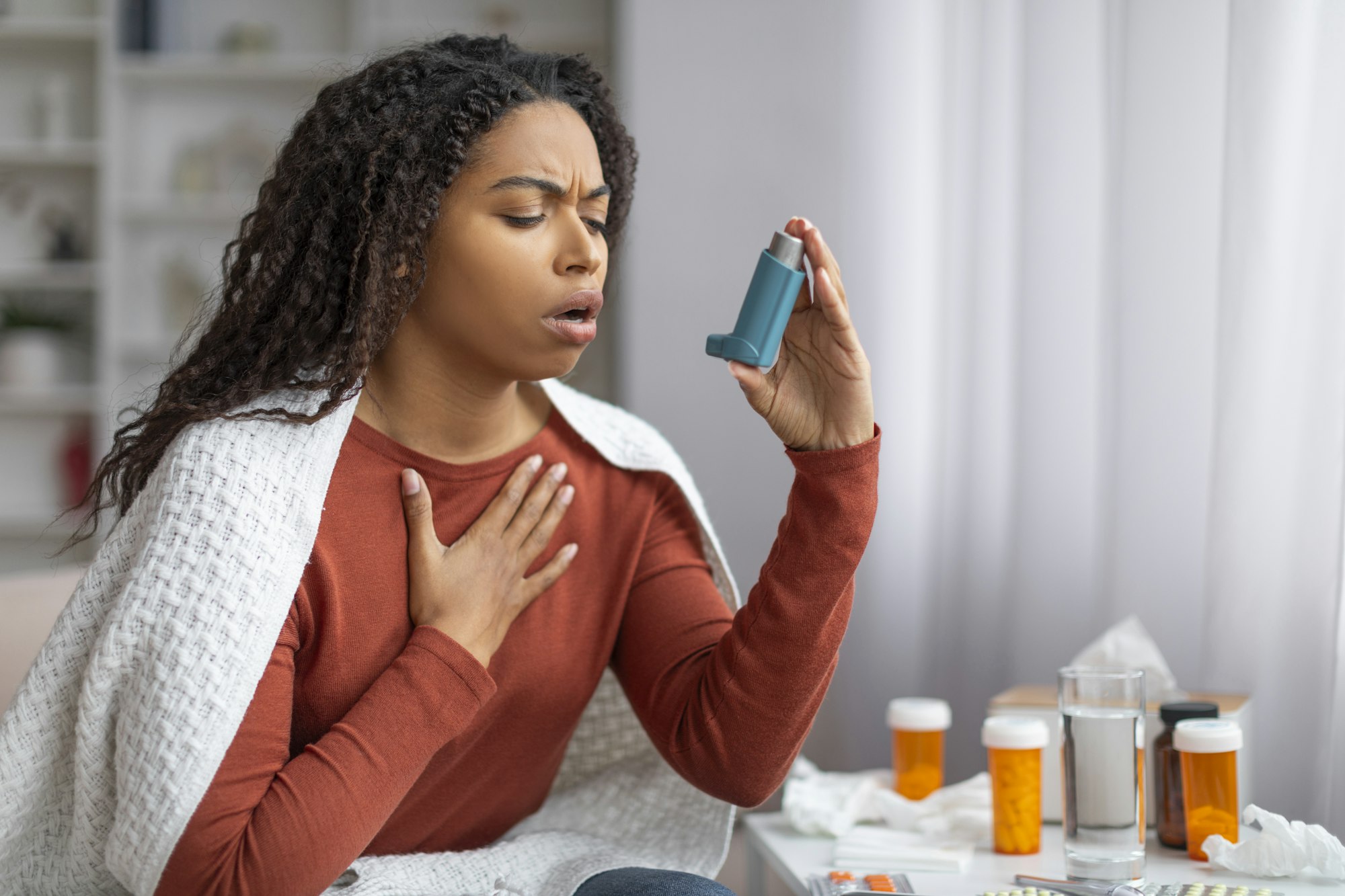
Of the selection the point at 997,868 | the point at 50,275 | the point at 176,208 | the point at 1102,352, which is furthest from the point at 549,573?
the point at 50,275

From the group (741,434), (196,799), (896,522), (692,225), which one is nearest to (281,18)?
(692,225)

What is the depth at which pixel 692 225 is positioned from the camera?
194cm

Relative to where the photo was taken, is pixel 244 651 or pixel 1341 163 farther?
pixel 1341 163

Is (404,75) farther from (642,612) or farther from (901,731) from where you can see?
(901,731)

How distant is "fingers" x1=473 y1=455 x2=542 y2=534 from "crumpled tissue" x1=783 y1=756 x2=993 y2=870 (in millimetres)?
398

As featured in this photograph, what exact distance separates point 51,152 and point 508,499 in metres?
2.71

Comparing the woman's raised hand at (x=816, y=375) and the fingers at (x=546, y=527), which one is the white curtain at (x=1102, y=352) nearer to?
the woman's raised hand at (x=816, y=375)

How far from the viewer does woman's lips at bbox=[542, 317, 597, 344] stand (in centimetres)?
106

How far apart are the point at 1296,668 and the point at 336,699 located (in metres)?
0.99

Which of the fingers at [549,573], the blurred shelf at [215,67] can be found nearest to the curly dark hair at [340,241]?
the fingers at [549,573]

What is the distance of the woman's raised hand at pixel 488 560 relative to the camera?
1.08 metres

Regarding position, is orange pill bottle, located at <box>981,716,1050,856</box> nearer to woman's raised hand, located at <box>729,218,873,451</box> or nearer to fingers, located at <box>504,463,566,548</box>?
woman's raised hand, located at <box>729,218,873,451</box>

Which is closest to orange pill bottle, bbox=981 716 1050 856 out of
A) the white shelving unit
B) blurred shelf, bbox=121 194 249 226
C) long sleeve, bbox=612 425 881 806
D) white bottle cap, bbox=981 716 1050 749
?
white bottle cap, bbox=981 716 1050 749

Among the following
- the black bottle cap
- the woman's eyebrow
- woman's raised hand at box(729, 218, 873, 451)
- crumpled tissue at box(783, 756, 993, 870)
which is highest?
the woman's eyebrow
